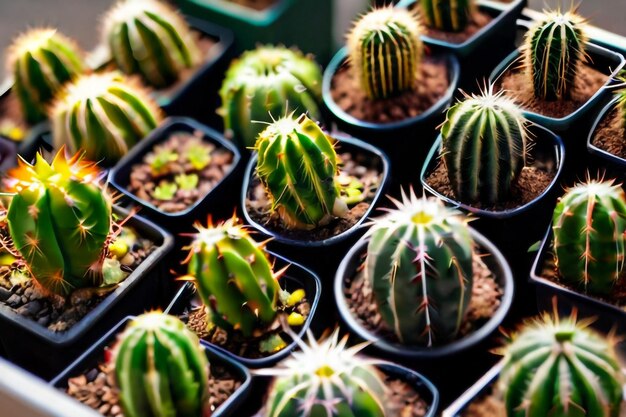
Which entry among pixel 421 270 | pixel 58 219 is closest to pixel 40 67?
pixel 58 219

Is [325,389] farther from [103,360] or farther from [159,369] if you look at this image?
[103,360]

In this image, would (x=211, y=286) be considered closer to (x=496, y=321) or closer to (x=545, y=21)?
(x=496, y=321)

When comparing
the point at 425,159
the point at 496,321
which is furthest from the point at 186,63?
the point at 496,321

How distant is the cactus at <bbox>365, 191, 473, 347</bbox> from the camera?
114 cm

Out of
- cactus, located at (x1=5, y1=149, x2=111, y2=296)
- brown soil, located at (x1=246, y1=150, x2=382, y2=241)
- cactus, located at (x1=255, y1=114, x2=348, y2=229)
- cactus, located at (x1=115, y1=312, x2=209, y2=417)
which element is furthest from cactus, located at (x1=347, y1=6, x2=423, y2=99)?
cactus, located at (x1=115, y1=312, x2=209, y2=417)

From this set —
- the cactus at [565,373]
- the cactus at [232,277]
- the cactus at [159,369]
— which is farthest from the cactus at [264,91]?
the cactus at [565,373]

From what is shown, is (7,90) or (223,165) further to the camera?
(7,90)

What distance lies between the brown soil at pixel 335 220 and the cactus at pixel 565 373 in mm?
473

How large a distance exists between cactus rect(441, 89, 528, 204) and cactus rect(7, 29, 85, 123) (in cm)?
82

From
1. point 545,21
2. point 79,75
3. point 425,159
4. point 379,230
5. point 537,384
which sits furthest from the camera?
point 79,75

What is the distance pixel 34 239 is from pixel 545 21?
93 cm

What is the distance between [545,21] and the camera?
1.48 m

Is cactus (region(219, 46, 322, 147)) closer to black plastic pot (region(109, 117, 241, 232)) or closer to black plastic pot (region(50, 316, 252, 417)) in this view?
black plastic pot (region(109, 117, 241, 232))

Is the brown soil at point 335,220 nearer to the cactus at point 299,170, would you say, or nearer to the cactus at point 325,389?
the cactus at point 299,170
